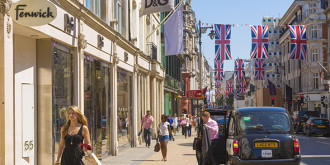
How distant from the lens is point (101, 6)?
17.8m

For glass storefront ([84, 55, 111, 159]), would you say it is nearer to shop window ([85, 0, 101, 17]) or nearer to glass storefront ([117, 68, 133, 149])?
shop window ([85, 0, 101, 17])

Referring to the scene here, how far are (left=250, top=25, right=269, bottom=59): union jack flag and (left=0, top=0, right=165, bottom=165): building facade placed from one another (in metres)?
16.4

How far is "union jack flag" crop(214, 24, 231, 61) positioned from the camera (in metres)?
36.4

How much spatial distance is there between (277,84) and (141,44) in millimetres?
79150

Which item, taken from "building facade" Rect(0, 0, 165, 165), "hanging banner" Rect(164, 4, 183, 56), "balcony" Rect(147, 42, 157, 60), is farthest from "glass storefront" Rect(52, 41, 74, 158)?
"balcony" Rect(147, 42, 157, 60)

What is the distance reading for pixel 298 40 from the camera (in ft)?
136

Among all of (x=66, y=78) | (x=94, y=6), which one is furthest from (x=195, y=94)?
(x=66, y=78)

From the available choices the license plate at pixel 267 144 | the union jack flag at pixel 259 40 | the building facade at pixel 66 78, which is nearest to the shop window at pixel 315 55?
the union jack flag at pixel 259 40

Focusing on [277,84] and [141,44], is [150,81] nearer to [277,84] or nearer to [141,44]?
[141,44]

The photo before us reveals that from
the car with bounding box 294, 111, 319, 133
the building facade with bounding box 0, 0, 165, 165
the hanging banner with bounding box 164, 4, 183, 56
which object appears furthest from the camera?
the car with bounding box 294, 111, 319, 133

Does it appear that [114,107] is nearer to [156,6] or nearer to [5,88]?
[156,6]

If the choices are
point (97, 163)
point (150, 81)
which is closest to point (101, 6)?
point (97, 163)

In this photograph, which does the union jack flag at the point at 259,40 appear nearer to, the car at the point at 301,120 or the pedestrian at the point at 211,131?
the car at the point at 301,120

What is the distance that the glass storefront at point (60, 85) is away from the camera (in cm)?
1151
